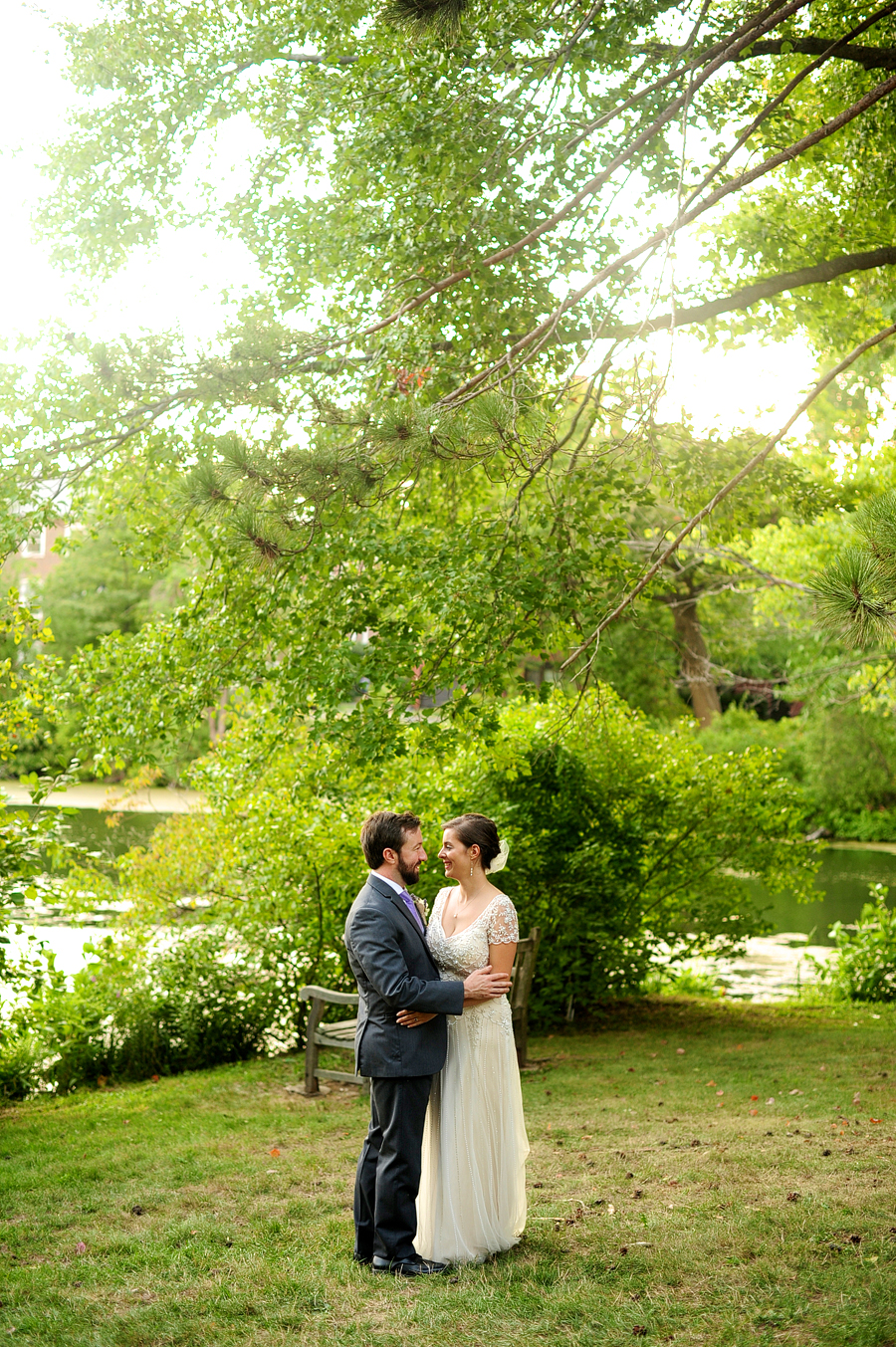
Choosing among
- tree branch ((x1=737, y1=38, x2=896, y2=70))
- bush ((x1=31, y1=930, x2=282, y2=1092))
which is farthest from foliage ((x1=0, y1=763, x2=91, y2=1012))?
tree branch ((x1=737, y1=38, x2=896, y2=70))

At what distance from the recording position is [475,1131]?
15.5 ft

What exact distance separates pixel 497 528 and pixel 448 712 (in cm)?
141

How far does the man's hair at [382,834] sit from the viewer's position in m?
4.86

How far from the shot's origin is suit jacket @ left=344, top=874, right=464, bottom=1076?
4.61 meters

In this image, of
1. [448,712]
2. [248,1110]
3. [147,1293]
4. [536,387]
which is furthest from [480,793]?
[147,1293]

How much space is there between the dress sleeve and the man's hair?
0.47 meters

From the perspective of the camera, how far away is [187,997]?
978 centimetres

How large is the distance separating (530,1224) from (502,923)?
1.45 m

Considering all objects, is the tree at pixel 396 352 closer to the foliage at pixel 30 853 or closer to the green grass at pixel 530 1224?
the foliage at pixel 30 853

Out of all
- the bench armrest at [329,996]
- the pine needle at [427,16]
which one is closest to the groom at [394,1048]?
the bench armrest at [329,996]

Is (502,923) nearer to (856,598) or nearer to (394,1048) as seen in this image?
(394,1048)

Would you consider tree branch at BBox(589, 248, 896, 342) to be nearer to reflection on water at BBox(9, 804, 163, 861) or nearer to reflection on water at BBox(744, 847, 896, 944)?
reflection on water at BBox(744, 847, 896, 944)

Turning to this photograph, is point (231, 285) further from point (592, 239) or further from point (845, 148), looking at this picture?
point (845, 148)

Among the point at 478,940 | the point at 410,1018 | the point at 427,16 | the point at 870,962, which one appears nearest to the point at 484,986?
the point at 478,940
